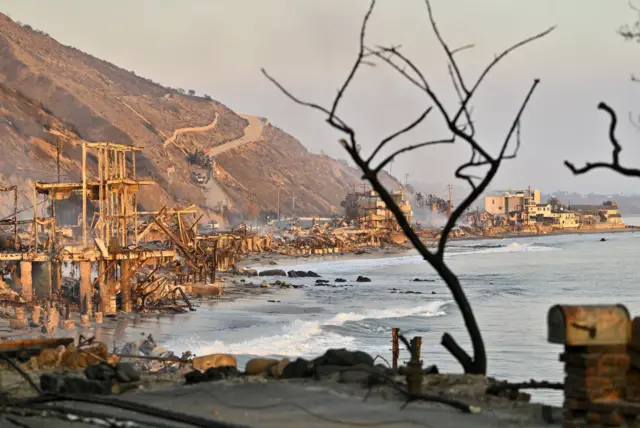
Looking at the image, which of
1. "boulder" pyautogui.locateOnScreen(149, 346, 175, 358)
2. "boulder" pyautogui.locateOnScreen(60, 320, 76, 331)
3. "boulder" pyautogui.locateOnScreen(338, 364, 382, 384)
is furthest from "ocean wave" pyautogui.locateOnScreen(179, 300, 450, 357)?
"boulder" pyautogui.locateOnScreen(338, 364, 382, 384)

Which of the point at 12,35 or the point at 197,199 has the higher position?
the point at 12,35

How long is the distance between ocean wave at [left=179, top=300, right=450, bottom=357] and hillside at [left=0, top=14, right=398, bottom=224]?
47.6 m

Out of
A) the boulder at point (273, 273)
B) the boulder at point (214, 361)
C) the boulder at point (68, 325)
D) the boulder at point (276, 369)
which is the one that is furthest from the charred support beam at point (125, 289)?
the boulder at point (273, 273)

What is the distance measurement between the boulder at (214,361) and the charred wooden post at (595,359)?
6183 millimetres

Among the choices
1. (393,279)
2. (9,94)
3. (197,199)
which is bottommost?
(393,279)

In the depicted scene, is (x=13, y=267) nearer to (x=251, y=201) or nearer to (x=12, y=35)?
(x=251, y=201)

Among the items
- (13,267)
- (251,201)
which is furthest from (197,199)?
(13,267)

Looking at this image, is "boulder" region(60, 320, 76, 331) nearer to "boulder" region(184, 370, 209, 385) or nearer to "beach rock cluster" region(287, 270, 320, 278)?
"boulder" region(184, 370, 209, 385)

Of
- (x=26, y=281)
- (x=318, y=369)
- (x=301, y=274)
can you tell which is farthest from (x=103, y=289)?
(x=301, y=274)

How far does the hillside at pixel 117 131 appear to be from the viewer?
97938mm

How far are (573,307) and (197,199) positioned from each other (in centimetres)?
11764

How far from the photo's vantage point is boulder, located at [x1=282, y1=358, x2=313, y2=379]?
11.3 meters

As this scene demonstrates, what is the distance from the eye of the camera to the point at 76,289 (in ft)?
118

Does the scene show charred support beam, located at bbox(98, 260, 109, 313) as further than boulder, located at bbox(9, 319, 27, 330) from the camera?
Yes
